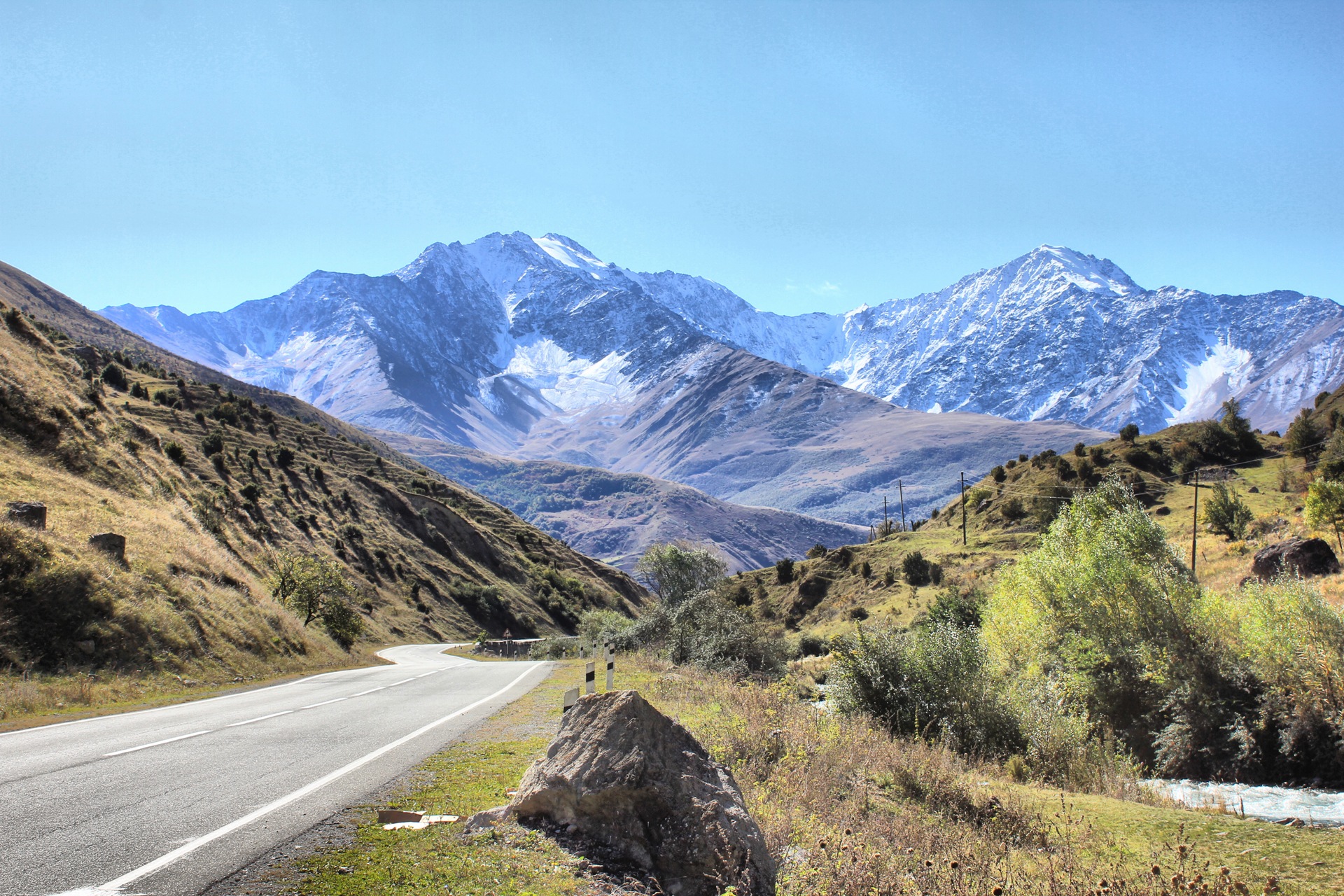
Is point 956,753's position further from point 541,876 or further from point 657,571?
point 657,571

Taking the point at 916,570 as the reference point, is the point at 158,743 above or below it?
above

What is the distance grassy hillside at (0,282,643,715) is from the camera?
1909cm

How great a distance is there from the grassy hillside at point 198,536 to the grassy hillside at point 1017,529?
35008 mm

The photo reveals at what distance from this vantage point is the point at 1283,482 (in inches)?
2488

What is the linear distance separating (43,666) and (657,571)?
171ft

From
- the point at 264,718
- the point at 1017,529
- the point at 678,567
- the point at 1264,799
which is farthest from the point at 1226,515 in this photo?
the point at 264,718

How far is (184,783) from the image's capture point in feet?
26.5

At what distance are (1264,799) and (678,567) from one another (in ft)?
168

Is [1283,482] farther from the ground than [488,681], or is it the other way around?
[1283,482]

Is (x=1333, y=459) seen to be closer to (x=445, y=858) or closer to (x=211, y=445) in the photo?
(x=445, y=858)

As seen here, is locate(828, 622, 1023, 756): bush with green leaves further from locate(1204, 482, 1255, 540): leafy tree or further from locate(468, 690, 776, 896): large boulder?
locate(1204, 482, 1255, 540): leafy tree

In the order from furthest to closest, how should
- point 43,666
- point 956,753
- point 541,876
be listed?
point 43,666 → point 956,753 → point 541,876

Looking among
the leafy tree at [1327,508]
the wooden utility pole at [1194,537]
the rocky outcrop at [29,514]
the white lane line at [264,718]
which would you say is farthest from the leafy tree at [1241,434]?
the rocky outcrop at [29,514]

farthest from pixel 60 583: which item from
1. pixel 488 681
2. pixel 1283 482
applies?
pixel 1283 482
